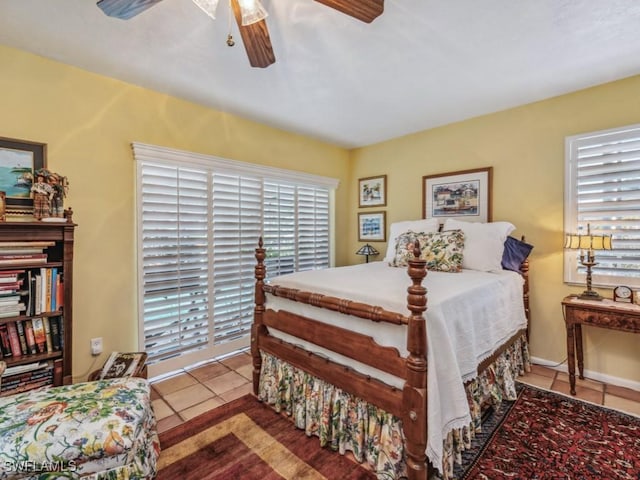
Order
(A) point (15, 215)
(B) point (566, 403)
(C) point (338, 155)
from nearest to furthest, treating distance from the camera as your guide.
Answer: (A) point (15, 215), (B) point (566, 403), (C) point (338, 155)

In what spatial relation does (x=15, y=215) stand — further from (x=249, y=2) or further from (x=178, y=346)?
(x=249, y=2)

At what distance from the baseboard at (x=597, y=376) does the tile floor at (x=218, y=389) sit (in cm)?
4

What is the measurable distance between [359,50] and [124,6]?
4.50 feet

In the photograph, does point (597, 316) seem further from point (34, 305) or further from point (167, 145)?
point (34, 305)

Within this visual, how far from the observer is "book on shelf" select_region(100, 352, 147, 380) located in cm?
226

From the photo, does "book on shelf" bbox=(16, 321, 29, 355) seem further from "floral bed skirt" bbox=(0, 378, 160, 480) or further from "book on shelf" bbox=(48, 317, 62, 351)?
"floral bed skirt" bbox=(0, 378, 160, 480)

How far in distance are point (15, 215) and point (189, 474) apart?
2.05m

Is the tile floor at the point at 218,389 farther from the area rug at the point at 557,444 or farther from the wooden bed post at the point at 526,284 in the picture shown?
the wooden bed post at the point at 526,284

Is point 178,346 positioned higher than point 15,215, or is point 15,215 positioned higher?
point 15,215

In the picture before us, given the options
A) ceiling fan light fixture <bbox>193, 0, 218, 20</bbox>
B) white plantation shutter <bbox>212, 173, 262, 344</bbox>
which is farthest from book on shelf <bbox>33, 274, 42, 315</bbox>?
ceiling fan light fixture <bbox>193, 0, 218, 20</bbox>

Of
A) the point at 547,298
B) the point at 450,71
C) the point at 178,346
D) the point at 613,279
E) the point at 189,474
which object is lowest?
the point at 189,474

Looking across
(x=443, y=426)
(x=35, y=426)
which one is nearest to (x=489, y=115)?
(x=443, y=426)

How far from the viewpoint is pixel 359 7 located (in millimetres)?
1318

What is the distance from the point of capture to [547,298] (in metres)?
2.81
